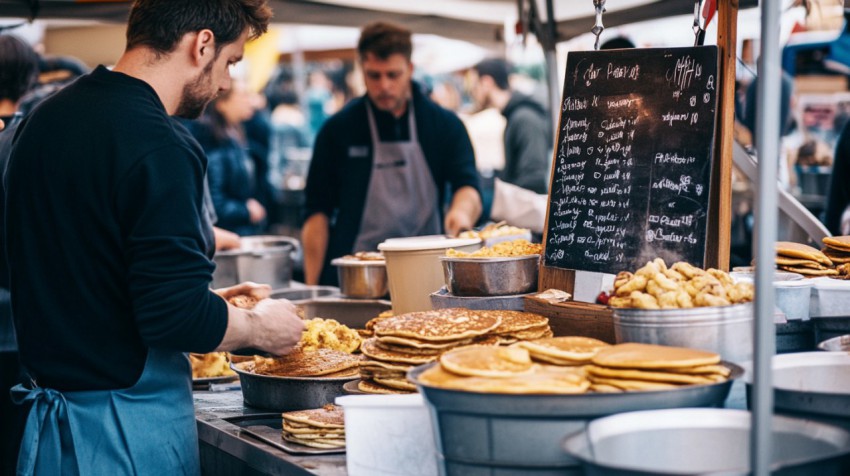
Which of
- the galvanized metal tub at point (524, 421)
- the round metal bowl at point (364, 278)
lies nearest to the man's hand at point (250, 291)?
the round metal bowl at point (364, 278)

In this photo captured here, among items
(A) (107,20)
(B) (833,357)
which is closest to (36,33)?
(A) (107,20)

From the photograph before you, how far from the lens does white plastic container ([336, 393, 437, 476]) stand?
220 cm

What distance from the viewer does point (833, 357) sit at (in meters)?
2.24

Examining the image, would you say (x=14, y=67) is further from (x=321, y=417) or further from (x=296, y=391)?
(x=321, y=417)

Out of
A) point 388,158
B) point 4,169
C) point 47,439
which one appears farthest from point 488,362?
point 388,158

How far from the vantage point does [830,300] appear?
2.63m

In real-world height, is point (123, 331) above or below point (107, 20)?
below

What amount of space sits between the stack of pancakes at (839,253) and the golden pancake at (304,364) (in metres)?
1.47

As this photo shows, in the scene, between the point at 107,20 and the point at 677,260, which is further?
the point at 107,20

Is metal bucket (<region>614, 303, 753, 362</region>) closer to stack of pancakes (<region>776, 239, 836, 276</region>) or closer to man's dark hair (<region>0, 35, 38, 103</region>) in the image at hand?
stack of pancakes (<region>776, 239, 836, 276</region>)

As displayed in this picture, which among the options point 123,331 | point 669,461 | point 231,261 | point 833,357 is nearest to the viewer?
point 669,461

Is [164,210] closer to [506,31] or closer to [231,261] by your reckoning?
[231,261]

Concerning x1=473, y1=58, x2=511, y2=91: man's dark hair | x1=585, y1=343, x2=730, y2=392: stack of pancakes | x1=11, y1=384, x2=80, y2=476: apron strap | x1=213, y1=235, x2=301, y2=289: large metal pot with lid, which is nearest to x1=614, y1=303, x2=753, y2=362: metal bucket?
x1=585, y1=343, x2=730, y2=392: stack of pancakes

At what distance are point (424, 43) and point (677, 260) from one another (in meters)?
12.6
